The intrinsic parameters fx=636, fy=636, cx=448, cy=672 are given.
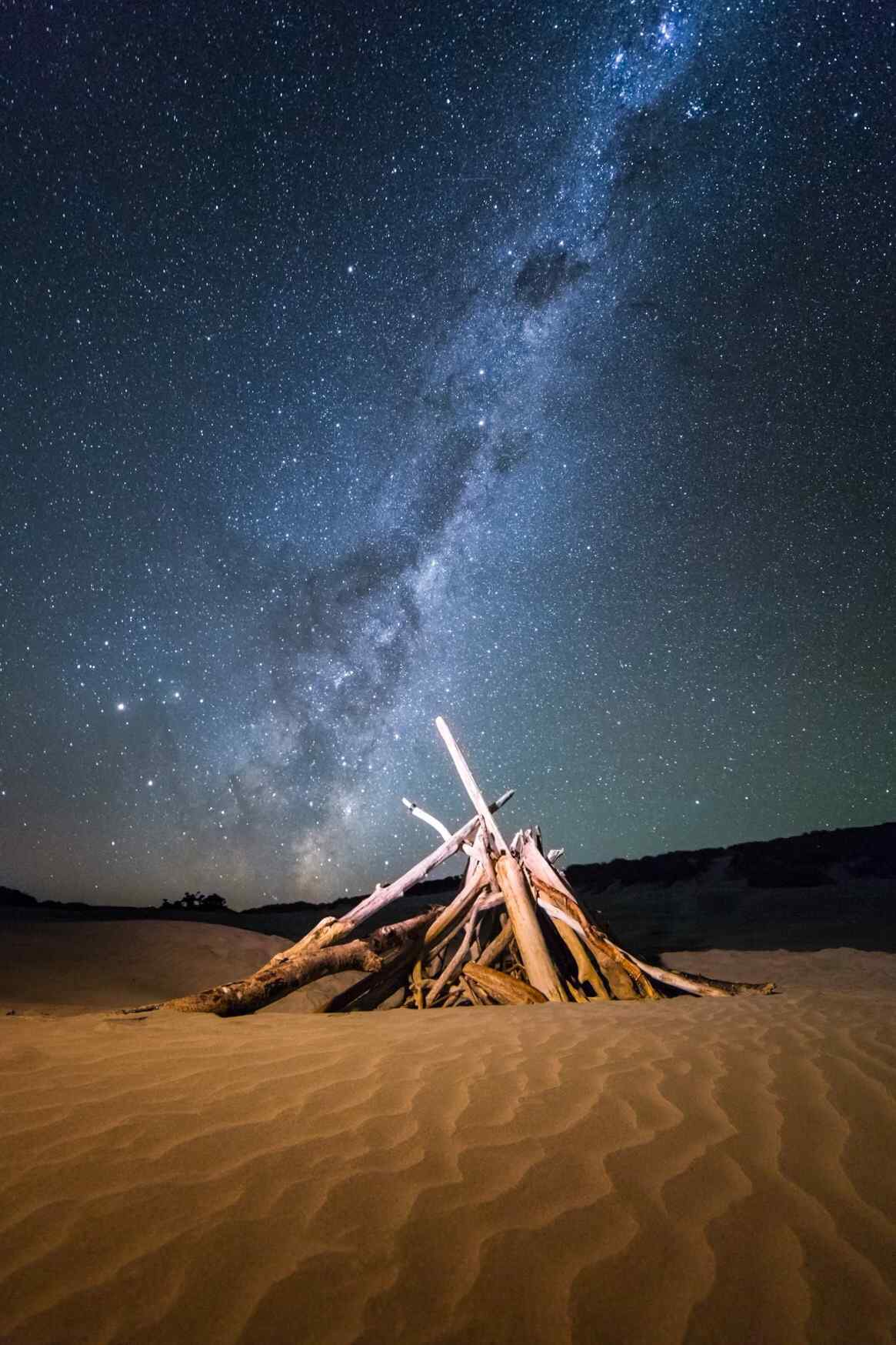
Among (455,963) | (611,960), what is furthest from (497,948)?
(611,960)

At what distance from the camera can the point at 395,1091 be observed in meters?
2.78

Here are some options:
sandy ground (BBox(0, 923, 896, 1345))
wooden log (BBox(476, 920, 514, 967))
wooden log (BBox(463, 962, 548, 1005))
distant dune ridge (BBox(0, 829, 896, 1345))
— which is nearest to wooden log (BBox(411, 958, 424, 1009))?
wooden log (BBox(463, 962, 548, 1005))

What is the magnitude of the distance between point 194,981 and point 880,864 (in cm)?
2369

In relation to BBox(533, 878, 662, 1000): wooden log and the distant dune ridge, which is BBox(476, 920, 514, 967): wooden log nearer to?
BBox(533, 878, 662, 1000): wooden log

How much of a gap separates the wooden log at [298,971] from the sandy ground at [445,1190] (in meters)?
0.98

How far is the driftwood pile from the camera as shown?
566cm

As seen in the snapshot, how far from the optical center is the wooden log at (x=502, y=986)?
19.6ft

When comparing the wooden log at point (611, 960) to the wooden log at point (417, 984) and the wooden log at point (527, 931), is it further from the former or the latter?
the wooden log at point (417, 984)

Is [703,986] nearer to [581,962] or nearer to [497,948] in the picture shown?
[581,962]

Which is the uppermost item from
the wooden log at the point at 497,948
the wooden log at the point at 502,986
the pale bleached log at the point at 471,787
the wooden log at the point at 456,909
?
the pale bleached log at the point at 471,787

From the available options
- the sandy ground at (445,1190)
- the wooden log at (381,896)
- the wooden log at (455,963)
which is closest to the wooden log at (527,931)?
the wooden log at (455,963)

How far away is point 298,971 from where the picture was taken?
536cm

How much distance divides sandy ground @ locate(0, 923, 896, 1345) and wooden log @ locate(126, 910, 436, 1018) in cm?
98

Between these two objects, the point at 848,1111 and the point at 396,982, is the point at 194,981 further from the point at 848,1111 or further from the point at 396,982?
the point at 848,1111
